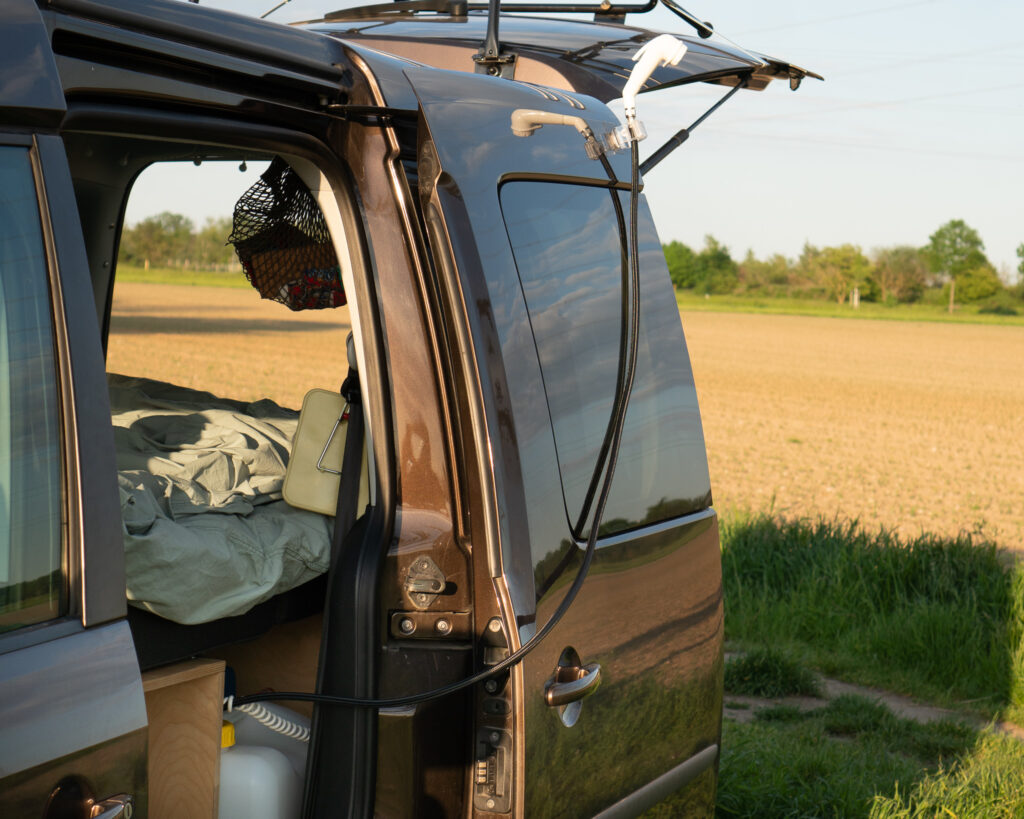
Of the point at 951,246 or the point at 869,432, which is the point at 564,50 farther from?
the point at 951,246

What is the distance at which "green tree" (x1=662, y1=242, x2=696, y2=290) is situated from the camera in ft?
383

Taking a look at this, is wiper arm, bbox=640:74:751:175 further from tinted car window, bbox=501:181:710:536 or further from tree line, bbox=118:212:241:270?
tree line, bbox=118:212:241:270

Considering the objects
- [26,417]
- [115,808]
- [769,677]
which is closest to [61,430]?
[26,417]

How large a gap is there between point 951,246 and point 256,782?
137 metres

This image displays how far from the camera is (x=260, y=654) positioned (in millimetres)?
2490

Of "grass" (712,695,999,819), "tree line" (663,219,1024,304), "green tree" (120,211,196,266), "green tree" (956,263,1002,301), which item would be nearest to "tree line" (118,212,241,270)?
"green tree" (120,211,196,266)

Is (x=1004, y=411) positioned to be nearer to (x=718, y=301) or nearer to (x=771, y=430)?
(x=771, y=430)

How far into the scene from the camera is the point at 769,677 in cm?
542

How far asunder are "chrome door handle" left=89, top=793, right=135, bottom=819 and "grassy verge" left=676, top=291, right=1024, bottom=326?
7222 cm

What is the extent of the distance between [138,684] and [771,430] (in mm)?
17585

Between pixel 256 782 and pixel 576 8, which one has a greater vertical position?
pixel 576 8

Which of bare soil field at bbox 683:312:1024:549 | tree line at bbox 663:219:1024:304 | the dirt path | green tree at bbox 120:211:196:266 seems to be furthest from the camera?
tree line at bbox 663:219:1024:304

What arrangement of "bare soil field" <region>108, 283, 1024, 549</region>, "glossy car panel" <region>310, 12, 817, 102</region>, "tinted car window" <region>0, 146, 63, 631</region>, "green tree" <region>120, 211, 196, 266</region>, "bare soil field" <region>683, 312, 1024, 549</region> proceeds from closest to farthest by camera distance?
"tinted car window" <region>0, 146, 63, 631</region> → "glossy car panel" <region>310, 12, 817, 102</region> → "green tree" <region>120, 211, 196, 266</region> → "bare soil field" <region>108, 283, 1024, 549</region> → "bare soil field" <region>683, 312, 1024, 549</region>

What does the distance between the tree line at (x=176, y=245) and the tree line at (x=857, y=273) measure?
340 ft
